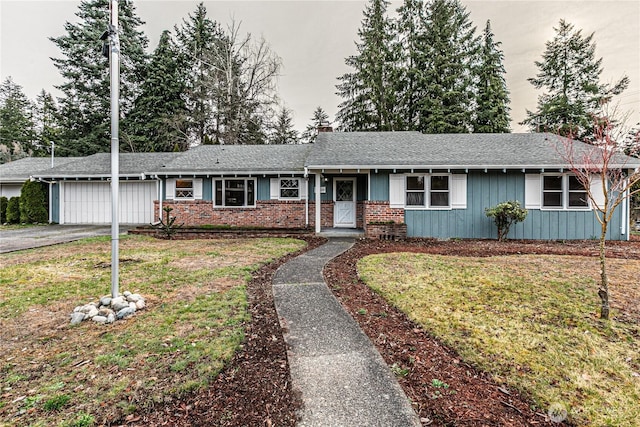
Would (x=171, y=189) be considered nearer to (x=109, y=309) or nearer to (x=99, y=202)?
(x=99, y=202)

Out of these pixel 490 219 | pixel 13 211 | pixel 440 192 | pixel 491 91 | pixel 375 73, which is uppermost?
pixel 375 73

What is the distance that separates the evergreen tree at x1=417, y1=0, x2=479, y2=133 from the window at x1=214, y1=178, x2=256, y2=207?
16.0 meters

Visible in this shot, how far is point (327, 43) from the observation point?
20.7 metres

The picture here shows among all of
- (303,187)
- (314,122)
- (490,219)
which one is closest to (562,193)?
(490,219)

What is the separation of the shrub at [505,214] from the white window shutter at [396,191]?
9.29 ft

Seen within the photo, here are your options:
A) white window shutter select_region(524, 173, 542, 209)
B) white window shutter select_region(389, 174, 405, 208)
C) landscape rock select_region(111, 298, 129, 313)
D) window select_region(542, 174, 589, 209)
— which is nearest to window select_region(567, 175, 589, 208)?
window select_region(542, 174, 589, 209)

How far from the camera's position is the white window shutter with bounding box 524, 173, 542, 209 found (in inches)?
404

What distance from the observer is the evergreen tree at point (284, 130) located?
2502 centimetres

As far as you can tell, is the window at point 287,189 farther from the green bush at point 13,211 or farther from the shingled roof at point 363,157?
the green bush at point 13,211

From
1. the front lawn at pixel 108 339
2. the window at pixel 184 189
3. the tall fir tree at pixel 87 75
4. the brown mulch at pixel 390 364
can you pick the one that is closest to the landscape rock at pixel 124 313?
the front lawn at pixel 108 339

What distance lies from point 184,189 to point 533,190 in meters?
13.3

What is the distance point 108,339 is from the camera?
314cm

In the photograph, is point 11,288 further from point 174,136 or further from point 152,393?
point 174,136

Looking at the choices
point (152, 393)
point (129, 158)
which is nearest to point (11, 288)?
point (152, 393)
